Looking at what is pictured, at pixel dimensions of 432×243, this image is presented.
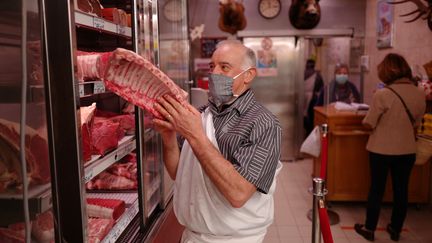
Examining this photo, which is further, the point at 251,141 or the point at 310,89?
the point at 310,89

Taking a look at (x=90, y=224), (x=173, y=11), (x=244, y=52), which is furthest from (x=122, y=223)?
(x=173, y=11)

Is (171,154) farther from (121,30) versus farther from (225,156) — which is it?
(121,30)

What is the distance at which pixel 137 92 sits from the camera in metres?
1.23

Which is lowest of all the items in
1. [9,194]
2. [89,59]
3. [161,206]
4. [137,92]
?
[161,206]

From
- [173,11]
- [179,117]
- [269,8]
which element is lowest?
[179,117]

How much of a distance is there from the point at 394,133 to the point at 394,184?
1.80 ft

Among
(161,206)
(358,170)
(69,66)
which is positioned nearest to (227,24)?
(358,170)

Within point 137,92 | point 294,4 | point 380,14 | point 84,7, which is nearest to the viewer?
point 137,92

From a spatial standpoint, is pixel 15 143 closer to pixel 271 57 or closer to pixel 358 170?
pixel 358 170

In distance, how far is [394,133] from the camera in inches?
137

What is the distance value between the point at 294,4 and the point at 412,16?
7.80ft

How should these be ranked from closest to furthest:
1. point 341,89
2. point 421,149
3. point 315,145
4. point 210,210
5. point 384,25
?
point 210,210
point 421,149
point 315,145
point 341,89
point 384,25

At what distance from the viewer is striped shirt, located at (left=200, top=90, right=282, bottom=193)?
1389 mm

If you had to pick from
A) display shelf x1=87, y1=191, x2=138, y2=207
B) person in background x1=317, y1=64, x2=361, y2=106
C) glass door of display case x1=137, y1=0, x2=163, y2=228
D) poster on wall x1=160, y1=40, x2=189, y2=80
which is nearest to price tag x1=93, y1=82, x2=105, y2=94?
glass door of display case x1=137, y1=0, x2=163, y2=228
